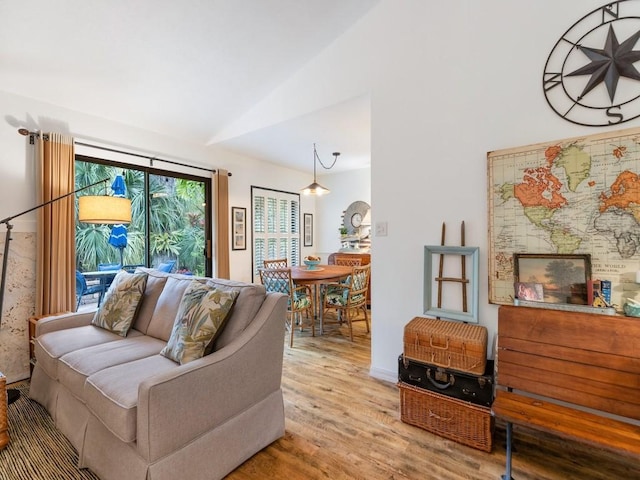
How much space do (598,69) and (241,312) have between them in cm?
256

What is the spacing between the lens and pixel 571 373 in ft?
5.12

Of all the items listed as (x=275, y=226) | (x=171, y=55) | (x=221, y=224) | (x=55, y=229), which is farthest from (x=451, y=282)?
(x=275, y=226)

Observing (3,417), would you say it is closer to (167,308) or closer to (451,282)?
(167,308)

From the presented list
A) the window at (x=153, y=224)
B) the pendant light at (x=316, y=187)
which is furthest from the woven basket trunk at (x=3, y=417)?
the pendant light at (x=316, y=187)

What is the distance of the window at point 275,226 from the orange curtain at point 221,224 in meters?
0.64

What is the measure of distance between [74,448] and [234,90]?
325 centimetres

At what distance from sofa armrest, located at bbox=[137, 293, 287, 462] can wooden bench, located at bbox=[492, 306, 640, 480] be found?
1224 mm

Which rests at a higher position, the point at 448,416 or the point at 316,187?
the point at 316,187

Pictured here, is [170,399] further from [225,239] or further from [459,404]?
[225,239]

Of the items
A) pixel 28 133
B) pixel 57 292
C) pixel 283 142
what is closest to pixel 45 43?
pixel 28 133

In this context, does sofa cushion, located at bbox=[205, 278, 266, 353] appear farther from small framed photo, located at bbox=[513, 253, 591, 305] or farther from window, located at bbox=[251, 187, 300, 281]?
window, located at bbox=[251, 187, 300, 281]

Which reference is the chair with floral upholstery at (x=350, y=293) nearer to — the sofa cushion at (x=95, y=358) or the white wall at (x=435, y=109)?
the white wall at (x=435, y=109)

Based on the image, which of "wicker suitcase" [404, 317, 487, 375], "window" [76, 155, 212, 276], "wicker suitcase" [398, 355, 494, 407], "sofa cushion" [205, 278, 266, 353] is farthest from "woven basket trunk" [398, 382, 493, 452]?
"window" [76, 155, 212, 276]

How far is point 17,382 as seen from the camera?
262cm
